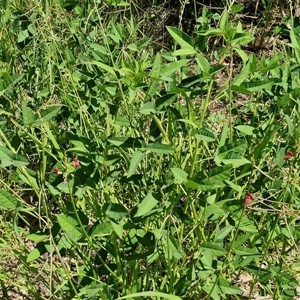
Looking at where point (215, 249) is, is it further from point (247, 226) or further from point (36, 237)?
point (36, 237)

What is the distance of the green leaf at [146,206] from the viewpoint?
1.21 m

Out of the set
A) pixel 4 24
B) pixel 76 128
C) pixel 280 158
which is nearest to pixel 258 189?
pixel 280 158

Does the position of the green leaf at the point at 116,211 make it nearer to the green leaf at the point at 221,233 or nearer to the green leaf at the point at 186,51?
the green leaf at the point at 221,233

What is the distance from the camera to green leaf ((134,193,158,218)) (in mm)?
1209

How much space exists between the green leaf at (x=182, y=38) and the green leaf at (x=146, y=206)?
0.33 metres

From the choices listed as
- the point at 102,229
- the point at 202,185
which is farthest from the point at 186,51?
the point at 102,229

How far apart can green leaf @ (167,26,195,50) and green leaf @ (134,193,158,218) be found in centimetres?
33

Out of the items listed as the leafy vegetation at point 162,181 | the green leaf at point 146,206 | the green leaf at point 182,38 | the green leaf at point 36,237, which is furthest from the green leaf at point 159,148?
the green leaf at point 36,237

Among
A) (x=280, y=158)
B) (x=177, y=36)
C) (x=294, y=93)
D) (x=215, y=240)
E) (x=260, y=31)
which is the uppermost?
(x=177, y=36)

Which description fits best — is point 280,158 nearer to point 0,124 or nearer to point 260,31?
point 0,124

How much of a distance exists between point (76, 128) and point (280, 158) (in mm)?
572

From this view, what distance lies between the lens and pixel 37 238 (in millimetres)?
1284

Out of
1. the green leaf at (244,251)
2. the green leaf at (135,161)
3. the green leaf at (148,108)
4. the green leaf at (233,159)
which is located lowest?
the green leaf at (244,251)

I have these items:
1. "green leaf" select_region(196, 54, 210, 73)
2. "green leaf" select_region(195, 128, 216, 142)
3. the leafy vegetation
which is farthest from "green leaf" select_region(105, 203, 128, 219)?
"green leaf" select_region(196, 54, 210, 73)
